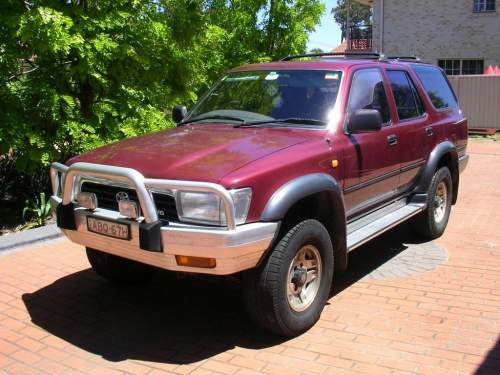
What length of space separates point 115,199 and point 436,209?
408 cm

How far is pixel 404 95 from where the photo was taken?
600 centimetres

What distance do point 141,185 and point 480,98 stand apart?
1713 cm

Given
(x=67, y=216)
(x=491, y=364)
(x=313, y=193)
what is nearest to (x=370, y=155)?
(x=313, y=193)

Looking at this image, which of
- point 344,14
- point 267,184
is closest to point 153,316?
point 267,184

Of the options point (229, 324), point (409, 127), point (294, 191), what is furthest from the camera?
point (409, 127)

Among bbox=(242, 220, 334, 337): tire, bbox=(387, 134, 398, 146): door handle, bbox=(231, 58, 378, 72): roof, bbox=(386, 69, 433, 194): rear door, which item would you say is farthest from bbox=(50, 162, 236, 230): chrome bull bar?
bbox=(386, 69, 433, 194): rear door

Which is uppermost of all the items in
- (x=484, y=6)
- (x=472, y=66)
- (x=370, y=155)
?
(x=484, y=6)

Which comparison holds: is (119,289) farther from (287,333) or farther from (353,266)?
(353,266)

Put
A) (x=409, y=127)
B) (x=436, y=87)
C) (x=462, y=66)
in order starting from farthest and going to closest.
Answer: (x=462, y=66), (x=436, y=87), (x=409, y=127)

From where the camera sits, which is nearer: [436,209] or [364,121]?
[364,121]

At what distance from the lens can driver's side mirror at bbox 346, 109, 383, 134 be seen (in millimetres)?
4617

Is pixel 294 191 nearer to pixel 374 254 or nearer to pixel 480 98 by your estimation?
pixel 374 254

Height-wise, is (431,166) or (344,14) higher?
(344,14)

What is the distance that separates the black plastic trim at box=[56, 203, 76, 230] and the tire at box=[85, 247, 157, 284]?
0.80 m
